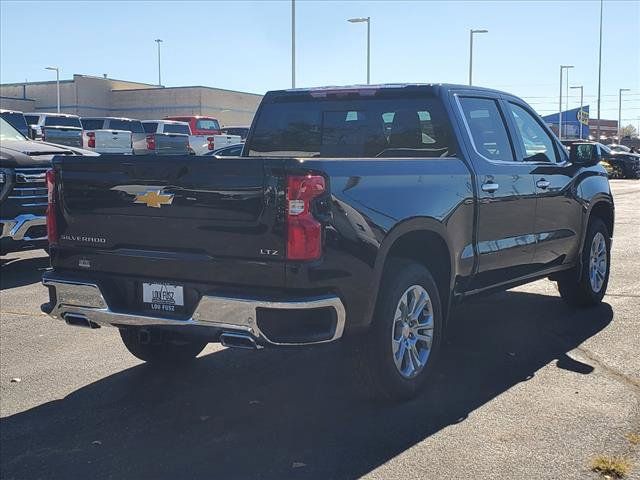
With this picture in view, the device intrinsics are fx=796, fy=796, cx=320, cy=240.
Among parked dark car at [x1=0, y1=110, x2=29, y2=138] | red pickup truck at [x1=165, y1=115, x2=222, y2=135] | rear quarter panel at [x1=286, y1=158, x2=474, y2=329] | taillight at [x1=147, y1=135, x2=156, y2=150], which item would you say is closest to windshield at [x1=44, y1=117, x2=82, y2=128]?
taillight at [x1=147, y1=135, x2=156, y2=150]

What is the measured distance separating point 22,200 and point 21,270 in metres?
1.33

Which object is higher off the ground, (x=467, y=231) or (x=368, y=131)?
(x=368, y=131)

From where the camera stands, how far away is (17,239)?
8406mm

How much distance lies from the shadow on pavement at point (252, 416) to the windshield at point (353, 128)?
1.53 meters

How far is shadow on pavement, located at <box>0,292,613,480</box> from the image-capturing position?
3.97m

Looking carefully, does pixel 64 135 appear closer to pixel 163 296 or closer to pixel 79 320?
pixel 79 320

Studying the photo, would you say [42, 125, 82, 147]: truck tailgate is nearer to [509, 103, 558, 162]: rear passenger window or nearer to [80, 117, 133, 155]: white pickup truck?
[80, 117, 133, 155]: white pickup truck

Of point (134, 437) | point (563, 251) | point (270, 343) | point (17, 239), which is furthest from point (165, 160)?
point (17, 239)

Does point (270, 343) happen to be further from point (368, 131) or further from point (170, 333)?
point (368, 131)

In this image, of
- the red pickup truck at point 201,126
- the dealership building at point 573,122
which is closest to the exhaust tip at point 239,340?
the red pickup truck at point 201,126

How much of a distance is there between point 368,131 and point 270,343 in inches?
93.5

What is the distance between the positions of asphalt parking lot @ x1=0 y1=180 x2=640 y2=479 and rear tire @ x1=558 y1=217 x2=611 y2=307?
0.48m

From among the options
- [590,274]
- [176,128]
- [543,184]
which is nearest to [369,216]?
[543,184]

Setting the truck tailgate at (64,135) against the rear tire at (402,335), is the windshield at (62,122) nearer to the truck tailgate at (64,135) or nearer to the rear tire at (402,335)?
the truck tailgate at (64,135)
